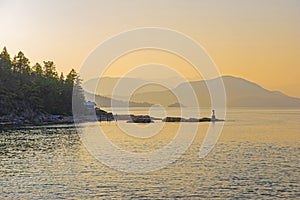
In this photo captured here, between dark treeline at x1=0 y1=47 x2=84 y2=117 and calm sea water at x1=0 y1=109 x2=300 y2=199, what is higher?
dark treeline at x1=0 y1=47 x2=84 y2=117

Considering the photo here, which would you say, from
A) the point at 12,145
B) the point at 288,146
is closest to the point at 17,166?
the point at 12,145

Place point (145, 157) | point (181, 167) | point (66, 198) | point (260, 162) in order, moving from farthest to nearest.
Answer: point (145, 157) → point (260, 162) → point (181, 167) → point (66, 198)

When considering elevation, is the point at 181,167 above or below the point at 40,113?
below

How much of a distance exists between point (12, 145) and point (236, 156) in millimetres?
41504

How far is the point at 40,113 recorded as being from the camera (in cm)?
16412

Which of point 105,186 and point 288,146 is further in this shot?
point 288,146

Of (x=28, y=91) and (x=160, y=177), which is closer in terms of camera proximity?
(x=160, y=177)

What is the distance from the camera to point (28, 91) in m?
166

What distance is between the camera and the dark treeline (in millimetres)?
154750

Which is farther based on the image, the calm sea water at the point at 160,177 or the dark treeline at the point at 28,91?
the dark treeline at the point at 28,91

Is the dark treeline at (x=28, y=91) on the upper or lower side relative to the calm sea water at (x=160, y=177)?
upper

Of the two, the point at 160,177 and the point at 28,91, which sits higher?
the point at 28,91

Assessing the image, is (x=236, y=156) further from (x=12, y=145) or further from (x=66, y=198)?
(x=12, y=145)

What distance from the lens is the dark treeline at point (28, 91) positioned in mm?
154750
